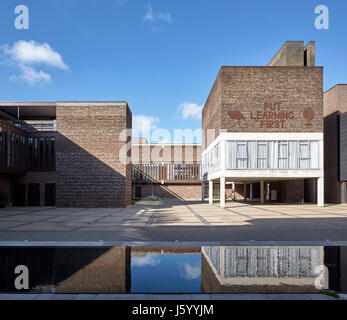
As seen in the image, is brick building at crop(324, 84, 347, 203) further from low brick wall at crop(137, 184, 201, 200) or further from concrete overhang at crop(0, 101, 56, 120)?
concrete overhang at crop(0, 101, 56, 120)

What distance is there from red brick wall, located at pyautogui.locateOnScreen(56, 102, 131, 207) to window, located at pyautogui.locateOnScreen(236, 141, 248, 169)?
10116mm

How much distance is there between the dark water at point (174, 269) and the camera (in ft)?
15.7

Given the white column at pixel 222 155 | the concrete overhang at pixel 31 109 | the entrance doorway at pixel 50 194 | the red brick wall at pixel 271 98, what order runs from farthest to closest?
the entrance doorway at pixel 50 194, the concrete overhang at pixel 31 109, the red brick wall at pixel 271 98, the white column at pixel 222 155

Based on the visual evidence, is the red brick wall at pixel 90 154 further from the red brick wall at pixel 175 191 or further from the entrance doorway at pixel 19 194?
the red brick wall at pixel 175 191

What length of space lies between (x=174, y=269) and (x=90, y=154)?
1973cm

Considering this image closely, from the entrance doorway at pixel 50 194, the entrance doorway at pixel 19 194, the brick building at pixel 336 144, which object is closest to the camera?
the entrance doorway at pixel 50 194

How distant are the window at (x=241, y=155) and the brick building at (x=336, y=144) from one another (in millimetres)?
13473

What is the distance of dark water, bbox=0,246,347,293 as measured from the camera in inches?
189

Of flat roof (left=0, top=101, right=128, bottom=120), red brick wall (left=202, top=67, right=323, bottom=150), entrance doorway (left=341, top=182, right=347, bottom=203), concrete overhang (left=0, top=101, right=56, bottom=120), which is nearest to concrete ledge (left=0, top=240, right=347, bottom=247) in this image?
red brick wall (left=202, top=67, right=323, bottom=150)

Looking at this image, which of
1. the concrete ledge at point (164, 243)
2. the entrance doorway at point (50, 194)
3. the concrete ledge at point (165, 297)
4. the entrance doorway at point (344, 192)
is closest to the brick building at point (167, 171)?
the entrance doorway at point (50, 194)

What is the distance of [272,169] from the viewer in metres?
22.1

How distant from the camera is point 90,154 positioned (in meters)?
23.7

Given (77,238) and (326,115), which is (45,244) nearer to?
(77,238)

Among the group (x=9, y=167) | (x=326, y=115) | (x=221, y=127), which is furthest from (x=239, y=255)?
(x=326, y=115)
